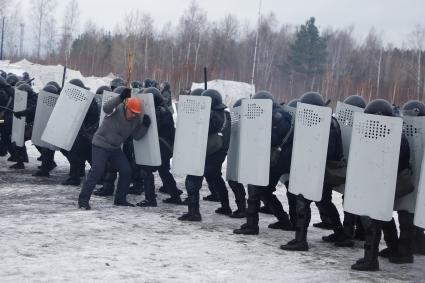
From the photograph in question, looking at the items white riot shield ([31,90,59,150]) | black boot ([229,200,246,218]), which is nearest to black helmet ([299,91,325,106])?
black boot ([229,200,246,218])

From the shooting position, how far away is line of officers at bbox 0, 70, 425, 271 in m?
6.75

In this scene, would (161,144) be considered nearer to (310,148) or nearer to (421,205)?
(310,148)

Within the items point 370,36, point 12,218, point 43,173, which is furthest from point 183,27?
point 12,218

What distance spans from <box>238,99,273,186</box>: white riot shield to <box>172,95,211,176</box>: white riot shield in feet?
1.94

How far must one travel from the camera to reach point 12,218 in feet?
25.1

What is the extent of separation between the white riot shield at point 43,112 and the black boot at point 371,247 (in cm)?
649

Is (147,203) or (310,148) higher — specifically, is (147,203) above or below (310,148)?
below

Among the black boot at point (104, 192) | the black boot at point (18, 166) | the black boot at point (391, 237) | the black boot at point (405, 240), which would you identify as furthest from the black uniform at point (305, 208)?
the black boot at point (18, 166)

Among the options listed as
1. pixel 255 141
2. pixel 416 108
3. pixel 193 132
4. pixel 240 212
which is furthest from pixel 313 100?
pixel 240 212

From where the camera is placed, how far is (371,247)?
6.28 meters

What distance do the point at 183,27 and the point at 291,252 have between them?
49.3 meters

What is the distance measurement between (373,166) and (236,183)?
10.8ft

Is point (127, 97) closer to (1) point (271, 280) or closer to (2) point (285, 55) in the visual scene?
(1) point (271, 280)

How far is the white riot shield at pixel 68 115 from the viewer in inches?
383
